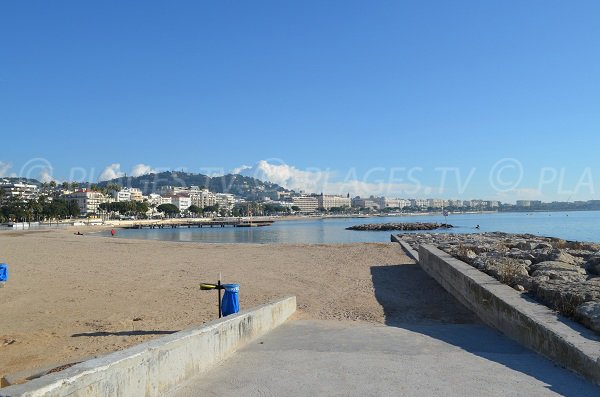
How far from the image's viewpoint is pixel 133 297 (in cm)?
1130

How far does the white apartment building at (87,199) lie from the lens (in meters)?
164

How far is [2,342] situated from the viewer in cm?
729

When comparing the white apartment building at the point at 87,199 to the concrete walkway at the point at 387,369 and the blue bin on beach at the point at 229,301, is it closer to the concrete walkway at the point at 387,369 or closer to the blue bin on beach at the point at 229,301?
the blue bin on beach at the point at 229,301

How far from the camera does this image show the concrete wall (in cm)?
438

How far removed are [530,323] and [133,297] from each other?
8593mm

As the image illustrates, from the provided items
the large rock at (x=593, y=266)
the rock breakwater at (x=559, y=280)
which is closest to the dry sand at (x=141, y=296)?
the rock breakwater at (x=559, y=280)

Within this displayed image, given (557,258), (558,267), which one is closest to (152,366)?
(558,267)

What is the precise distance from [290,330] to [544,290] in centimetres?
349

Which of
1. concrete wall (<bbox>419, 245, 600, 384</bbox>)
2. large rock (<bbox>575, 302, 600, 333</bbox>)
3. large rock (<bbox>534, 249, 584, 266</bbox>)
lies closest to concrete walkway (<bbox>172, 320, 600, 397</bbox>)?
concrete wall (<bbox>419, 245, 600, 384</bbox>)

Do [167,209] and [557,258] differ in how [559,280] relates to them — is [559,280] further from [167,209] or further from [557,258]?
[167,209]

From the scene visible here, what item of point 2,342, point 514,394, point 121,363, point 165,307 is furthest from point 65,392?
point 165,307

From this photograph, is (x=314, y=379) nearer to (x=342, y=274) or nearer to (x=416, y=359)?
(x=416, y=359)

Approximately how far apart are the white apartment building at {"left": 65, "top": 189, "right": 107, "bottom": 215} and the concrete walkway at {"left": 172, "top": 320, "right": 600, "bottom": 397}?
16985cm

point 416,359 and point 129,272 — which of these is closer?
point 416,359
